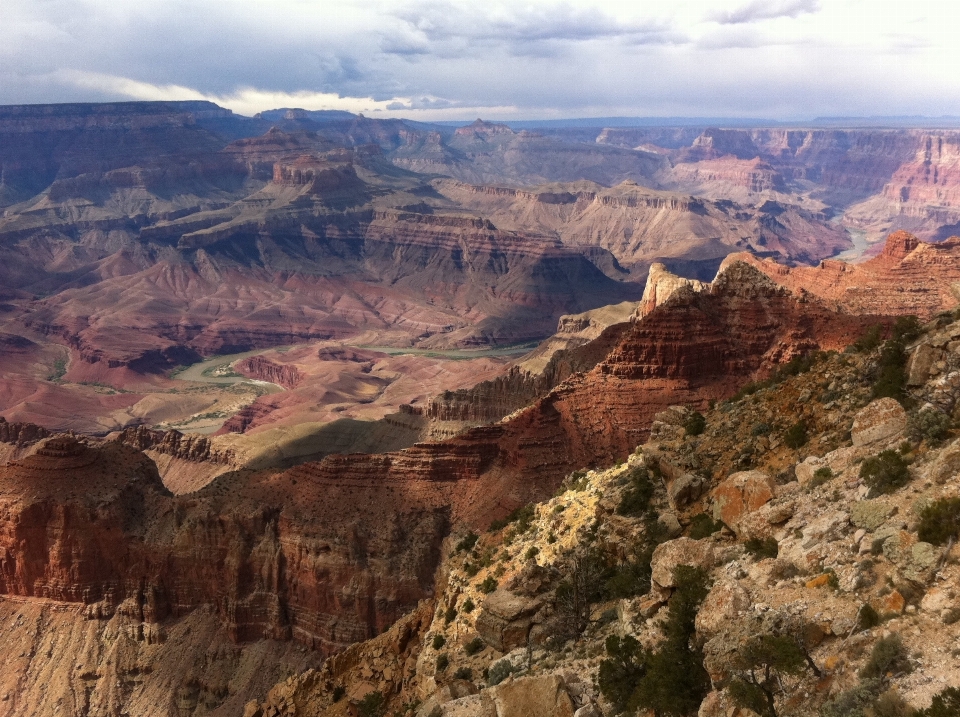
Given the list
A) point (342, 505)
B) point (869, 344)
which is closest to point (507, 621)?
point (869, 344)

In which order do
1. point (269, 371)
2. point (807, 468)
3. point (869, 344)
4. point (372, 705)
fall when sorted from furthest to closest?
point (269, 371), point (869, 344), point (372, 705), point (807, 468)

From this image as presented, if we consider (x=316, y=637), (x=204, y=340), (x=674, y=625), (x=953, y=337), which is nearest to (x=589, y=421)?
(x=316, y=637)

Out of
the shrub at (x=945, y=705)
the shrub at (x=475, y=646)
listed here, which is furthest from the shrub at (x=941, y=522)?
the shrub at (x=475, y=646)

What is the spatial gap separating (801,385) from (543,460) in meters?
26.5

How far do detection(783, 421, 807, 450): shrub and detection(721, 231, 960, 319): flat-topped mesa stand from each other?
56044mm

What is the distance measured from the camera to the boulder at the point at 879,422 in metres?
20.6

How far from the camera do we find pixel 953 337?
76.5 feet

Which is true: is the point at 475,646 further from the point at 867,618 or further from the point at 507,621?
the point at 867,618

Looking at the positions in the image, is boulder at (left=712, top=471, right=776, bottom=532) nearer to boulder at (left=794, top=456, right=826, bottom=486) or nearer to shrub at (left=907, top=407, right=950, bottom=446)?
boulder at (left=794, top=456, right=826, bottom=486)

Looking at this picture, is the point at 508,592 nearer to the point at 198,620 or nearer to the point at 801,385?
the point at 801,385

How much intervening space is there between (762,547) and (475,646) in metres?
10.6

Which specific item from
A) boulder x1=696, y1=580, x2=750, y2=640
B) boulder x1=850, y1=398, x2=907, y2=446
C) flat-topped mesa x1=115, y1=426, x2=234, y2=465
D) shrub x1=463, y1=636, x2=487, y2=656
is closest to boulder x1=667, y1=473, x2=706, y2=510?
boulder x1=850, y1=398, x2=907, y2=446

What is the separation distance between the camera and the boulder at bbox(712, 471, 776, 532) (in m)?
21.2

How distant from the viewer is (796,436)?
24.9 m
